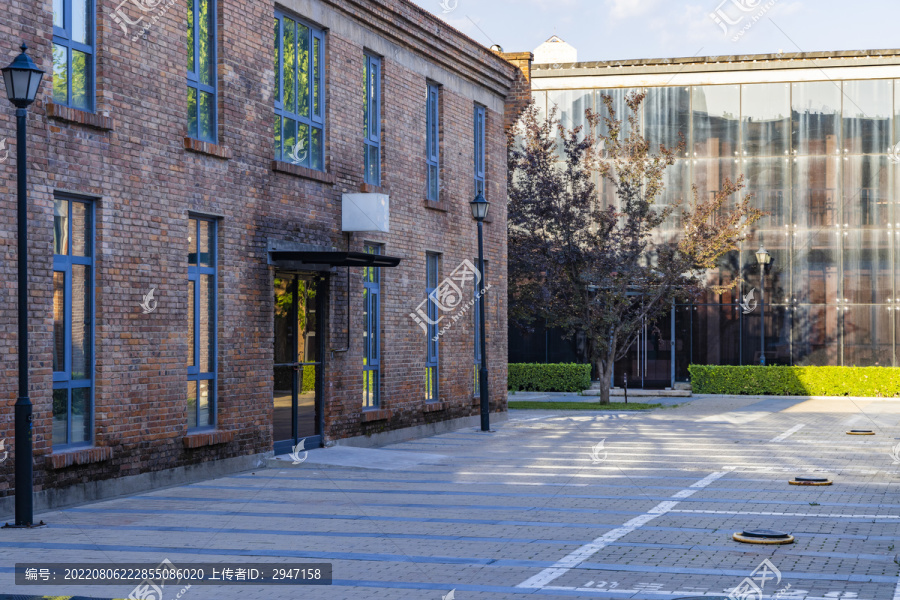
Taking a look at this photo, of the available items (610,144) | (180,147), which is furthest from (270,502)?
(610,144)

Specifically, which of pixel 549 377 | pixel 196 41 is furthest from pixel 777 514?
pixel 549 377

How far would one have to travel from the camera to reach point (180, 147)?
1405 cm

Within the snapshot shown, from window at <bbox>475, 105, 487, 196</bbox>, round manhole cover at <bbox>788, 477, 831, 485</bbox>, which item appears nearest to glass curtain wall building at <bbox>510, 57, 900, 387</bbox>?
window at <bbox>475, 105, 487, 196</bbox>

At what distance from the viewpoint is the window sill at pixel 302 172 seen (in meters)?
16.2

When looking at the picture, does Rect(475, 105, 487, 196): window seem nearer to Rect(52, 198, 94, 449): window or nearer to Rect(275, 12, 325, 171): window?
Rect(275, 12, 325, 171): window

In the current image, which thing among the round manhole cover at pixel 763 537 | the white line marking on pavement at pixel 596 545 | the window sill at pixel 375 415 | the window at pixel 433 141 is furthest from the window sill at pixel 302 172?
the round manhole cover at pixel 763 537

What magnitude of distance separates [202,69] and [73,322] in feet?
14.3

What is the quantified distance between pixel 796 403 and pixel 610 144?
9877mm

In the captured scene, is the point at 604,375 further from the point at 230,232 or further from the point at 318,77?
the point at 230,232

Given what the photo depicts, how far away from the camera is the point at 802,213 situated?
39.2 metres

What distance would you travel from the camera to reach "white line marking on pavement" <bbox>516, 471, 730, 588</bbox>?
8.35 m

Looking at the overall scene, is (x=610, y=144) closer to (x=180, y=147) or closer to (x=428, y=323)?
(x=428, y=323)

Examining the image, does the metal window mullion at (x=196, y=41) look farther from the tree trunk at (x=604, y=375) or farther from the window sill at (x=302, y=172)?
the tree trunk at (x=604, y=375)

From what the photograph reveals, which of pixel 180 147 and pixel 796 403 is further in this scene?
pixel 796 403
